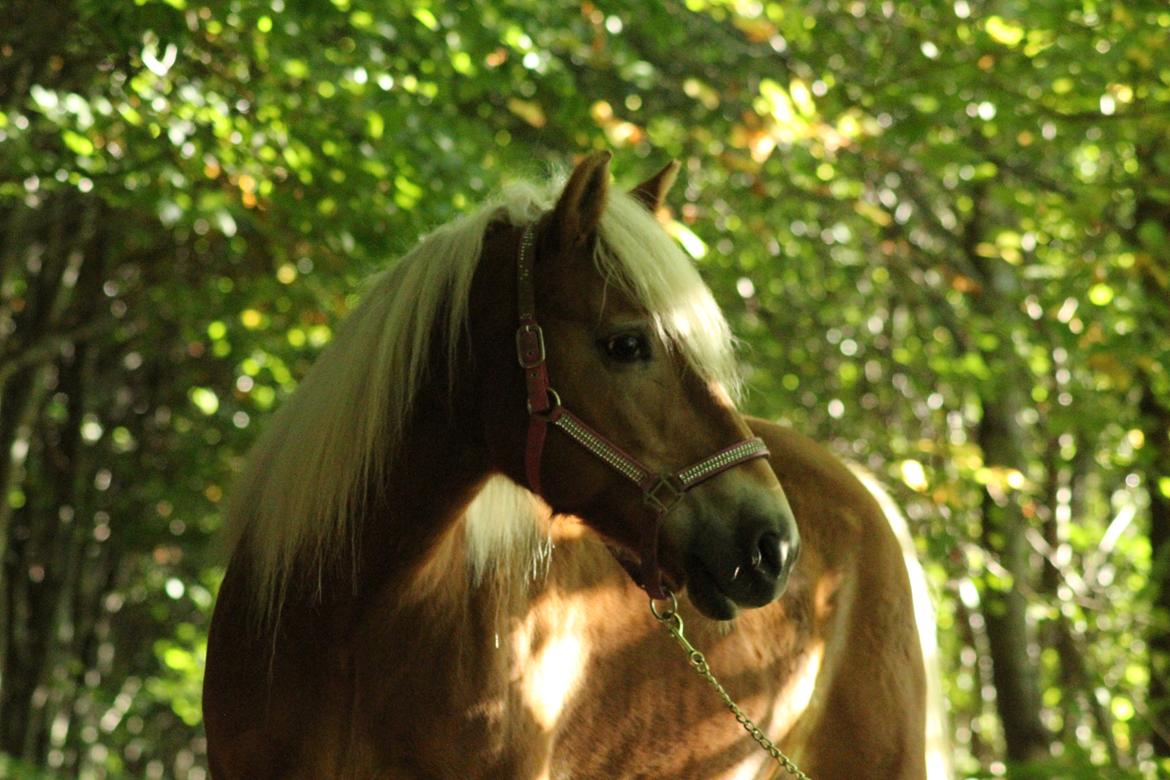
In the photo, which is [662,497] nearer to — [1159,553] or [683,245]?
[683,245]

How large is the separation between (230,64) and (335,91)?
462 millimetres

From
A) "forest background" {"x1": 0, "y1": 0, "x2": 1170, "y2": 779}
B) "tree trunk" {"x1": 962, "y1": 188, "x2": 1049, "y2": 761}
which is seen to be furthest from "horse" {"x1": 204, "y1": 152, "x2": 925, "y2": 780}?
"tree trunk" {"x1": 962, "y1": 188, "x2": 1049, "y2": 761}

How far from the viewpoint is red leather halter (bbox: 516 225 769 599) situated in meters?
2.71

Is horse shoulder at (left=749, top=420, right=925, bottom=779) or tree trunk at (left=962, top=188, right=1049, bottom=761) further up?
horse shoulder at (left=749, top=420, right=925, bottom=779)

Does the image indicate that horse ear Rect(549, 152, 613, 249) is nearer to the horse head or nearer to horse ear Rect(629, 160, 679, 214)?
the horse head

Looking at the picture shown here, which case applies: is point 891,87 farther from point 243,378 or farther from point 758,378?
point 243,378

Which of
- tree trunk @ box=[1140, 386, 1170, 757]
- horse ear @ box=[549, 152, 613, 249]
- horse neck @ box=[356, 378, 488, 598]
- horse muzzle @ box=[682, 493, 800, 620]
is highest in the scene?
horse ear @ box=[549, 152, 613, 249]

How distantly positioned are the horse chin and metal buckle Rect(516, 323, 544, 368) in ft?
1.81

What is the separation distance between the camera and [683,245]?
4.96 m

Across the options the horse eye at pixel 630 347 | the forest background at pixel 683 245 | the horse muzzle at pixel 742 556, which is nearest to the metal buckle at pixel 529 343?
the horse eye at pixel 630 347

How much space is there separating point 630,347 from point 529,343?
0.22 m

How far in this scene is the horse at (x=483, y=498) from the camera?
9.05 feet

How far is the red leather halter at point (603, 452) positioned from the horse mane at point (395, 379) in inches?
6.8

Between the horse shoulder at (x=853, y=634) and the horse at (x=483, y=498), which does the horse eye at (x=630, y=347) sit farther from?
the horse shoulder at (x=853, y=634)
